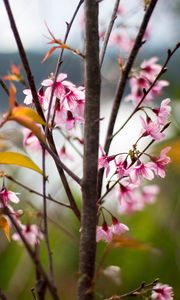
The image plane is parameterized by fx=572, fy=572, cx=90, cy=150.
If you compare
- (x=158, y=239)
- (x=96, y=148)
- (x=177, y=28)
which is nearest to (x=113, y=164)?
(x=96, y=148)

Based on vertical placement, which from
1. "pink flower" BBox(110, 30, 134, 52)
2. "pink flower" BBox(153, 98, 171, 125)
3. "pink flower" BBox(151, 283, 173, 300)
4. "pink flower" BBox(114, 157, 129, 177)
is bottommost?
"pink flower" BBox(151, 283, 173, 300)

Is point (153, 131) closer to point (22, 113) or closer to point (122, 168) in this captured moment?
point (122, 168)

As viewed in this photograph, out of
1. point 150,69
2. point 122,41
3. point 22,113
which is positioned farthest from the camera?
point 122,41

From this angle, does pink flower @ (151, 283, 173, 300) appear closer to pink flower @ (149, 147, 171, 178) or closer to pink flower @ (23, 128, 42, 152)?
pink flower @ (149, 147, 171, 178)

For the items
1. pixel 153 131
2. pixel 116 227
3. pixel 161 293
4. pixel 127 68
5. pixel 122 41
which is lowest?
pixel 161 293

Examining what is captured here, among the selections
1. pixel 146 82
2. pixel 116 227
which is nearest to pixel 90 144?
pixel 116 227

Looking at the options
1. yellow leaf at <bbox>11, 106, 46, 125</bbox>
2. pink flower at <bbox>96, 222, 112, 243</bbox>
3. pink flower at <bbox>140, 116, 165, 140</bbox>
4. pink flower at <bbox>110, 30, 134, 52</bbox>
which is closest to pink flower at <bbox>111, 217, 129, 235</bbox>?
pink flower at <bbox>96, 222, 112, 243</bbox>
